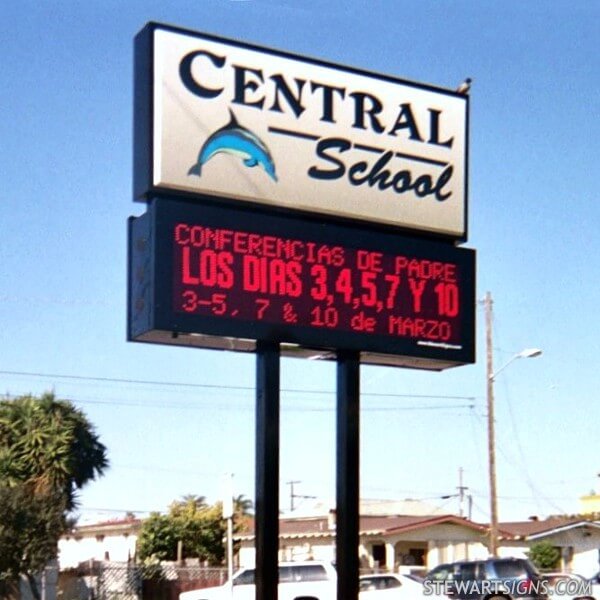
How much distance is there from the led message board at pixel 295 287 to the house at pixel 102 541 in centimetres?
3962

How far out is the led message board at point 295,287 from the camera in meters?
13.8

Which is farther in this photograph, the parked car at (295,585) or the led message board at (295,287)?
the parked car at (295,585)

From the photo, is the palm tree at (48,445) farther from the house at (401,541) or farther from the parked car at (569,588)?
the parked car at (569,588)

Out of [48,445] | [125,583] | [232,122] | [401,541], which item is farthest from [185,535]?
[232,122]

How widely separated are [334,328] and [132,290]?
7.40 ft

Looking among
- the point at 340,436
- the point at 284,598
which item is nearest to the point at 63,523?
the point at 284,598

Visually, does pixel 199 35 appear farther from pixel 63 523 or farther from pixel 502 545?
pixel 502 545

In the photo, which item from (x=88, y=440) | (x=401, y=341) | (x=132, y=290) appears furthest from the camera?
(x=88, y=440)

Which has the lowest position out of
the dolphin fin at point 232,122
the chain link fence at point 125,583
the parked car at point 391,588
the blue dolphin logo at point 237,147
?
the chain link fence at point 125,583

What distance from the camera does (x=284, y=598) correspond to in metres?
29.6

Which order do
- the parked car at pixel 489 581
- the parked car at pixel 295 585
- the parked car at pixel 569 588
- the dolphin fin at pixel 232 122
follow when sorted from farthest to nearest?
the parked car at pixel 569 588, the parked car at pixel 489 581, the parked car at pixel 295 585, the dolphin fin at pixel 232 122

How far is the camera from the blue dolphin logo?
1473cm

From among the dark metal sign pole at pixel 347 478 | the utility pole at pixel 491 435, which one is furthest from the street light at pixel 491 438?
the dark metal sign pole at pixel 347 478

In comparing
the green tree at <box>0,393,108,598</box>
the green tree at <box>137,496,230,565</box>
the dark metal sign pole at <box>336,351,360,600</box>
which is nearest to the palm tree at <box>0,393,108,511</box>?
the green tree at <box>0,393,108,598</box>
